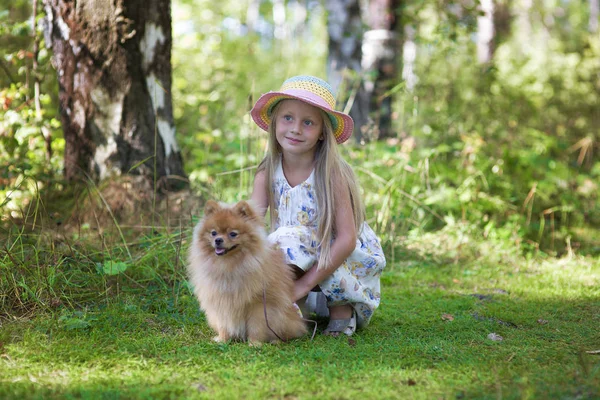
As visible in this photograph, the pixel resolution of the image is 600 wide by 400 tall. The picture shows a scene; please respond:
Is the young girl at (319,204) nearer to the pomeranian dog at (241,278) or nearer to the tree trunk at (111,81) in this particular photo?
the pomeranian dog at (241,278)

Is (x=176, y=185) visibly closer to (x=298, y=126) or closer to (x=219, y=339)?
(x=298, y=126)

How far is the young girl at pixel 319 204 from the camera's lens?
10.4 feet

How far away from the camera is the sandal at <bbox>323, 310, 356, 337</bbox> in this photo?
3.23m

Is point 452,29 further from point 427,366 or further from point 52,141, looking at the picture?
point 427,366

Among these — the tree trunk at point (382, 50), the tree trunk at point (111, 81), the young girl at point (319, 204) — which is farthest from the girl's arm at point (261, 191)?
the tree trunk at point (382, 50)

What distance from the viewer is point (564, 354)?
9.19 feet

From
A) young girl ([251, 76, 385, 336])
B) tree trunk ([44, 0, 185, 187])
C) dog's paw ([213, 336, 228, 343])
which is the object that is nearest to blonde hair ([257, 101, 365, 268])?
young girl ([251, 76, 385, 336])

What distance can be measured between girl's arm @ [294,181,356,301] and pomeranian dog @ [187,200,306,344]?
5.9 inches

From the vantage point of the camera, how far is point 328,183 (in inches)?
127

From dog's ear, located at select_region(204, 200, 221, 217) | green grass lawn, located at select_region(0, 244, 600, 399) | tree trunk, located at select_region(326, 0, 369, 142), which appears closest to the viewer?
green grass lawn, located at select_region(0, 244, 600, 399)

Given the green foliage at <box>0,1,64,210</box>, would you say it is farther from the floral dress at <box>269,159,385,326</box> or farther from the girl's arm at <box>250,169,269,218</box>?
the floral dress at <box>269,159,385,326</box>

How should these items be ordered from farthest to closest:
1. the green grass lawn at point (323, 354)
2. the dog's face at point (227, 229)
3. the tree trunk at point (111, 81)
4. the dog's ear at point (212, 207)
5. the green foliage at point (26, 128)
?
the green foliage at point (26, 128) → the tree trunk at point (111, 81) → the dog's ear at point (212, 207) → the dog's face at point (227, 229) → the green grass lawn at point (323, 354)

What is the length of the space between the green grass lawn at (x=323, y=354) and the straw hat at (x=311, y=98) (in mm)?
1245

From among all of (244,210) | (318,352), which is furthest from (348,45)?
(318,352)
